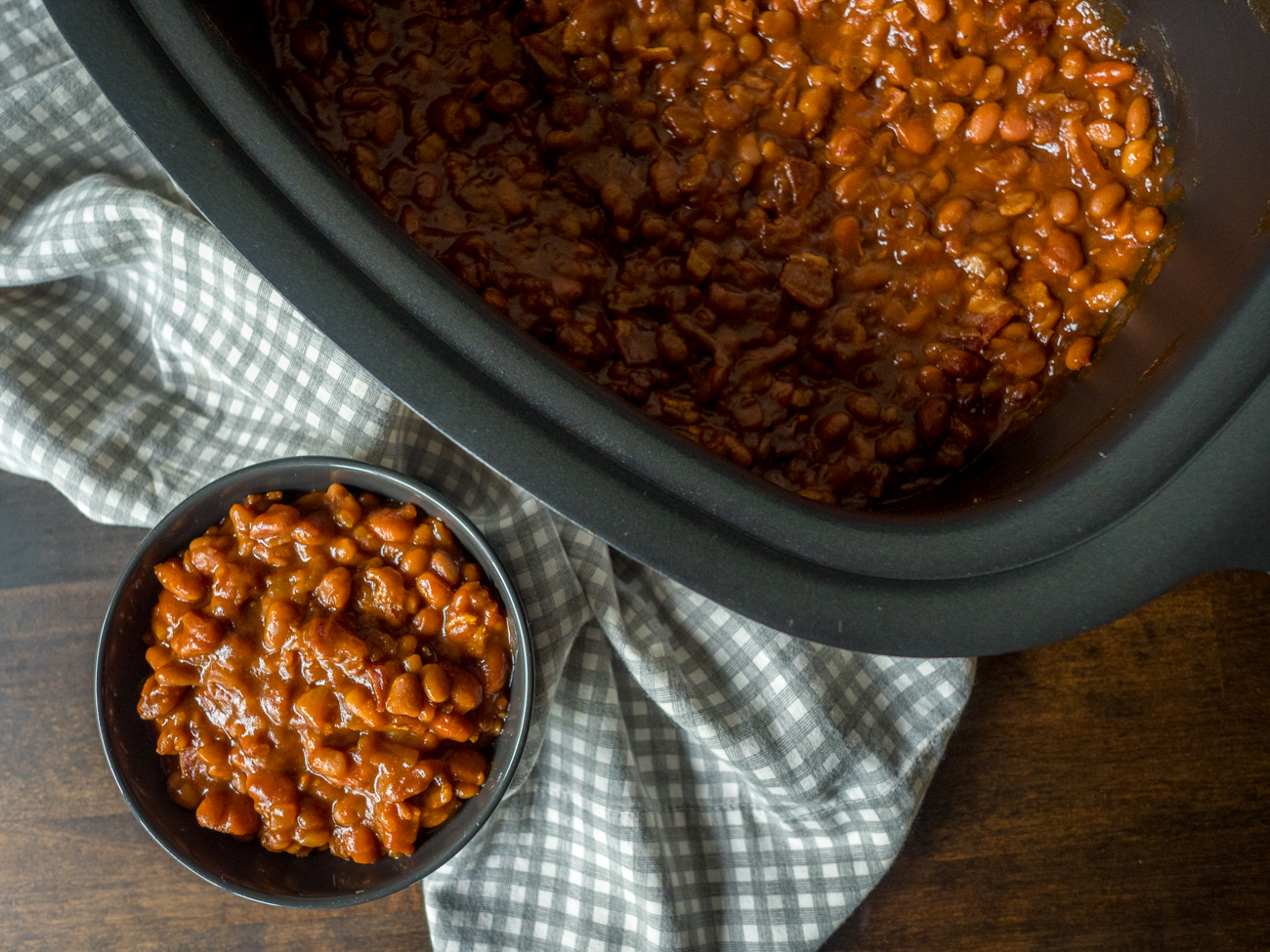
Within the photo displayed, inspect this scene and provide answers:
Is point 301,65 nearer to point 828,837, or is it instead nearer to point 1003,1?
point 1003,1

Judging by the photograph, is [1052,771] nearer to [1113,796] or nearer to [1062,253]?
[1113,796]

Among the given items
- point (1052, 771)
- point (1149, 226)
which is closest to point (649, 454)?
point (1149, 226)

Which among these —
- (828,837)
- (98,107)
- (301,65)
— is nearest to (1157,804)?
(828,837)

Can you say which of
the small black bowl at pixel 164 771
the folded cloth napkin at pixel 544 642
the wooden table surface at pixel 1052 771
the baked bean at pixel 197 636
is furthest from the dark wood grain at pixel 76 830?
the baked bean at pixel 197 636

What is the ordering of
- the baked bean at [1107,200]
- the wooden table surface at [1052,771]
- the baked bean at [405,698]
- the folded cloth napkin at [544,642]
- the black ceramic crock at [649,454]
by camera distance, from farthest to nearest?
1. the wooden table surface at [1052,771]
2. the folded cloth napkin at [544,642]
3. the baked bean at [1107,200]
4. the baked bean at [405,698]
5. the black ceramic crock at [649,454]

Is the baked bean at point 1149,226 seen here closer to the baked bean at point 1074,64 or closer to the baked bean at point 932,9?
the baked bean at point 1074,64
